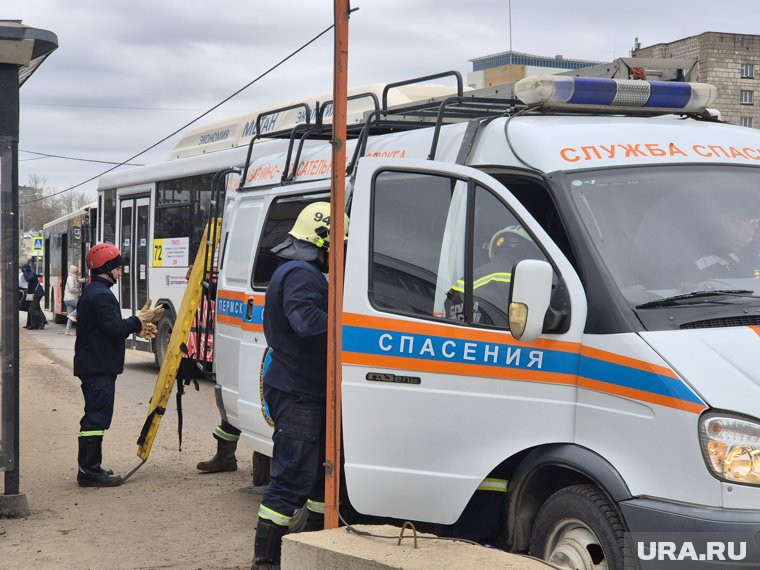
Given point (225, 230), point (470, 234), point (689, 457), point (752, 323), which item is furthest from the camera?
point (225, 230)

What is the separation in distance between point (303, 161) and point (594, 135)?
9.06 feet

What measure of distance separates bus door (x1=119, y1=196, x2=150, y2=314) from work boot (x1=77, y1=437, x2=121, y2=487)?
8.65m

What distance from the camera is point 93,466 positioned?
860cm

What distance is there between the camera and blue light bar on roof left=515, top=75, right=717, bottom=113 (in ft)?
17.6

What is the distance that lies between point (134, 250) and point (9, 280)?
33.6ft

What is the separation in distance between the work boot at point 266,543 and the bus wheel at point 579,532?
166 centimetres

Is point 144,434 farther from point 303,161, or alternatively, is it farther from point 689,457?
point 689,457

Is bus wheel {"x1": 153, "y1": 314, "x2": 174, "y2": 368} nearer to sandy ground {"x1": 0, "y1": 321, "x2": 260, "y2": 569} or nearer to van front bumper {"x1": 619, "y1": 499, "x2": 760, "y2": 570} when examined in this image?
sandy ground {"x1": 0, "y1": 321, "x2": 260, "y2": 569}

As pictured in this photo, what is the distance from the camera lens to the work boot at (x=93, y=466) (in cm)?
859

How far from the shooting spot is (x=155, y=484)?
8.71 meters

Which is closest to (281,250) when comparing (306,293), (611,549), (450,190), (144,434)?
(306,293)

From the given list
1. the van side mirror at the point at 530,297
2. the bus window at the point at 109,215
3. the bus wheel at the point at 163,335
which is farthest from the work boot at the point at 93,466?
the bus window at the point at 109,215

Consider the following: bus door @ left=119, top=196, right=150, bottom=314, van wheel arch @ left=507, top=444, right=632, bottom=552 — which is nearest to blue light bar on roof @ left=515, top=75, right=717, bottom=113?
van wheel arch @ left=507, top=444, right=632, bottom=552

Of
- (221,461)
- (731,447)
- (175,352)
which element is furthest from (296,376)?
(221,461)
